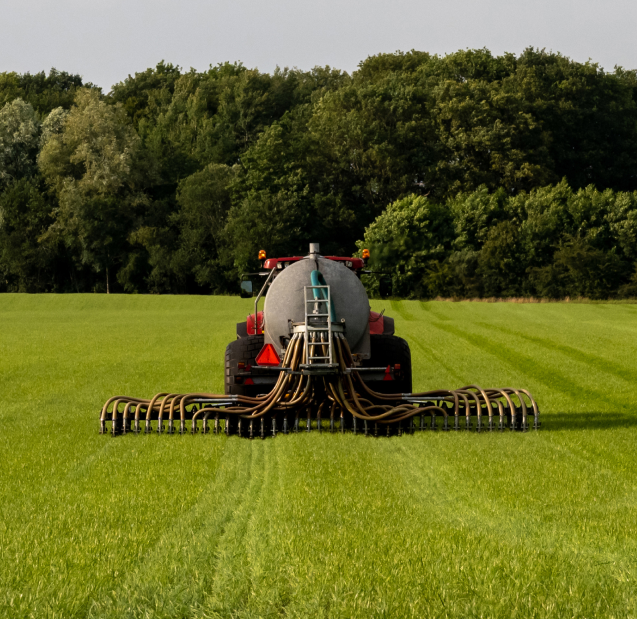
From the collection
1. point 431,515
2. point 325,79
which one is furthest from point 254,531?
point 325,79

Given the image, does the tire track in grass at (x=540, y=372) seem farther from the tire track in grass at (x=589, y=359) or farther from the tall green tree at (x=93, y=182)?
the tall green tree at (x=93, y=182)

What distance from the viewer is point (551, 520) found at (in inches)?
243

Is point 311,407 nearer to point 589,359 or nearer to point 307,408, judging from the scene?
point 307,408

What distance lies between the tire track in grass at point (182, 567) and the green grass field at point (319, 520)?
0.01 metres

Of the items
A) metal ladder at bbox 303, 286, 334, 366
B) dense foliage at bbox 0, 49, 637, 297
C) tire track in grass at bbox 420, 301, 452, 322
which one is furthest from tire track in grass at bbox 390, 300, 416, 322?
metal ladder at bbox 303, 286, 334, 366

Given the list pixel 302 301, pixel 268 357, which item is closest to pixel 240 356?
pixel 268 357

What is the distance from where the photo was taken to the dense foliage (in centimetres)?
5853

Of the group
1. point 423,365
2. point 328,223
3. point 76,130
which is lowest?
point 423,365

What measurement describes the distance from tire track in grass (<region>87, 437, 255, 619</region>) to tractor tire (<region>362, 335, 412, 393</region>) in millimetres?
5341

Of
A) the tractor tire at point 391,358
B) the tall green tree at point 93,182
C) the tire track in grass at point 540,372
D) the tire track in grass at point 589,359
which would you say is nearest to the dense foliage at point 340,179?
Answer: the tall green tree at point 93,182

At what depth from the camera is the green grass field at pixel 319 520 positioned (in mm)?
4508

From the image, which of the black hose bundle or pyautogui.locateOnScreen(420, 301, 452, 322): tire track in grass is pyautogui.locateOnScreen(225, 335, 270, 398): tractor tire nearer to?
the black hose bundle

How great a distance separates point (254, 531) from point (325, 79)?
7898cm

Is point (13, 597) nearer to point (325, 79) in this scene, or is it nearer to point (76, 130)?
point (76, 130)
